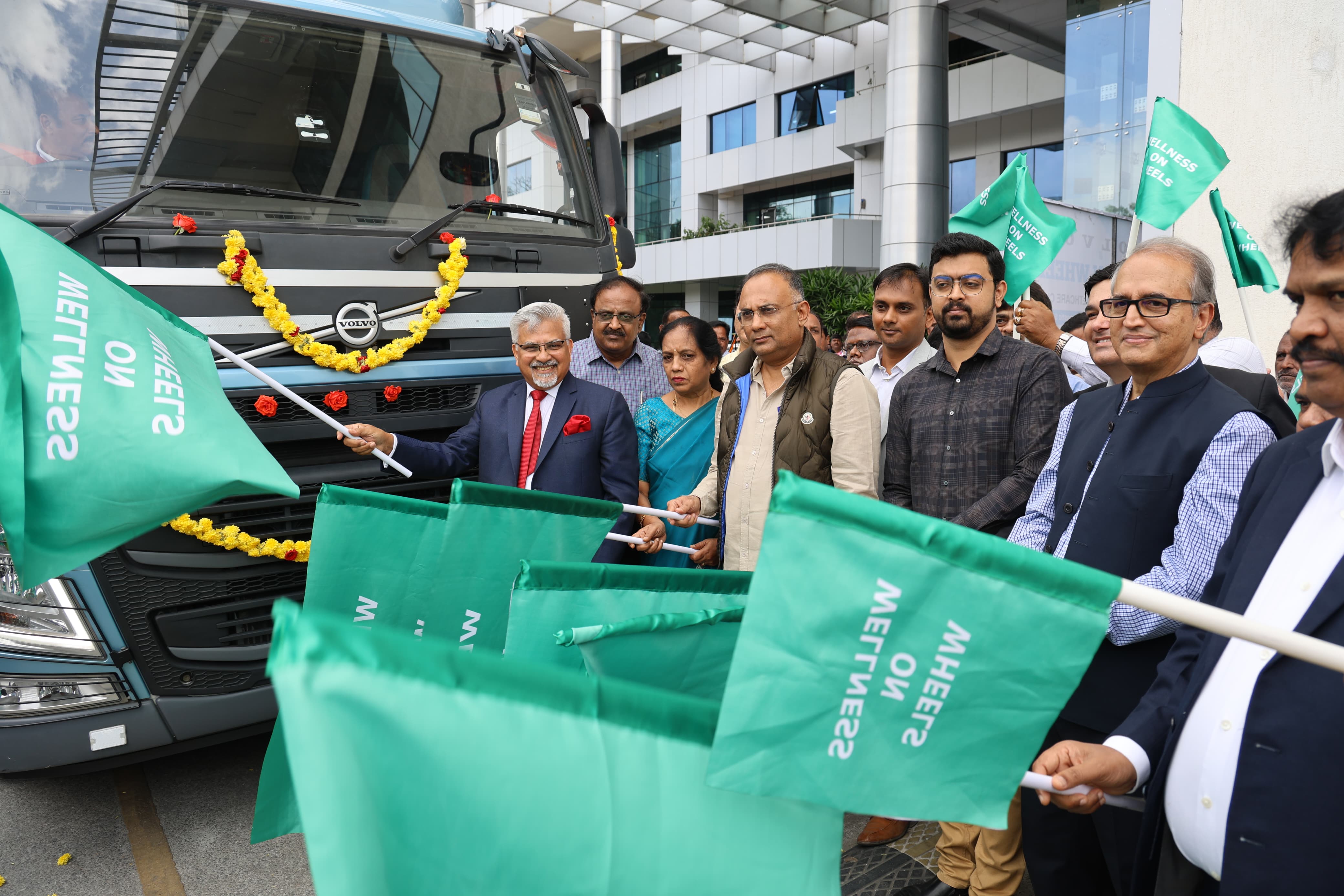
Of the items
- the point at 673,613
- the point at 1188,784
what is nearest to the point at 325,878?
the point at 673,613

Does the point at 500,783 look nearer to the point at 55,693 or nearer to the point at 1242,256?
the point at 55,693

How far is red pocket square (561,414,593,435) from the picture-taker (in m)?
3.54

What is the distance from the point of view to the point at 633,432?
12.2 ft

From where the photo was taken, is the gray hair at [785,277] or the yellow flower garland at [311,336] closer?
the yellow flower garland at [311,336]

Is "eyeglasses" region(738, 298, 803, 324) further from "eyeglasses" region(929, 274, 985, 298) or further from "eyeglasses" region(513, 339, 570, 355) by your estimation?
"eyeglasses" region(513, 339, 570, 355)

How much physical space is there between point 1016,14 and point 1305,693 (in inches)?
690

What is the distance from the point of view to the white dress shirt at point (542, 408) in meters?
3.54

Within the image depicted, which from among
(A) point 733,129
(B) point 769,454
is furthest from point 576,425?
(A) point 733,129

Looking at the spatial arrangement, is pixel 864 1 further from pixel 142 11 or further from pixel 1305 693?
pixel 1305 693

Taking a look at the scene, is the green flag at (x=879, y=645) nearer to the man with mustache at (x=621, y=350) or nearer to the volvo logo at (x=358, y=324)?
the volvo logo at (x=358, y=324)

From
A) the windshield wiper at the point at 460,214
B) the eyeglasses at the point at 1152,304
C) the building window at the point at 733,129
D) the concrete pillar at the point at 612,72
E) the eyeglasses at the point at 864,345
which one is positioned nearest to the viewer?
the eyeglasses at the point at 1152,304

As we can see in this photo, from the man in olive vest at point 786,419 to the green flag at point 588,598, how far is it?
1.26m

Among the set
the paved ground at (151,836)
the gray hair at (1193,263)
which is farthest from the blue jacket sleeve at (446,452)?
the gray hair at (1193,263)

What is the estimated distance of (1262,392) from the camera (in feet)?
10.1
